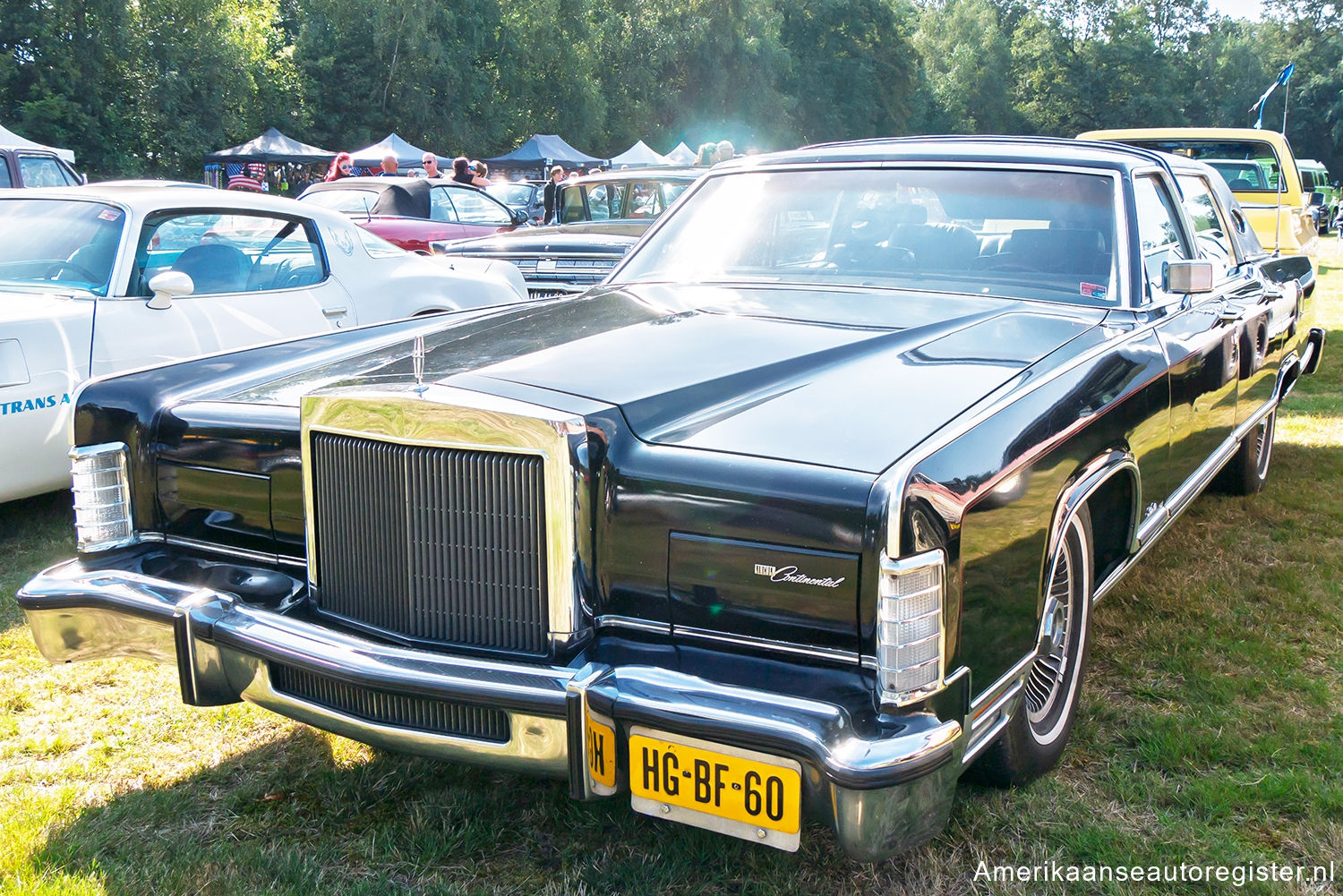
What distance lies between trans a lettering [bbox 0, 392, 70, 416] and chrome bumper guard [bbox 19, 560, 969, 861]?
196 centimetres

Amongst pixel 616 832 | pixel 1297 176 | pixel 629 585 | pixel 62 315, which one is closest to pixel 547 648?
pixel 629 585

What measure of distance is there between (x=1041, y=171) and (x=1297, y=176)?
898 cm

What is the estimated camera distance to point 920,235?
3.44 metres

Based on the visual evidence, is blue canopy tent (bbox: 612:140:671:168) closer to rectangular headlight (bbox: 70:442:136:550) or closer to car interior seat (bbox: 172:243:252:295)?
car interior seat (bbox: 172:243:252:295)

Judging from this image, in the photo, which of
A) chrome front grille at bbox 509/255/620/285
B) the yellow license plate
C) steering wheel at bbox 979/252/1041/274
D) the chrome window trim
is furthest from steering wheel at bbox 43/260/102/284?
the yellow license plate

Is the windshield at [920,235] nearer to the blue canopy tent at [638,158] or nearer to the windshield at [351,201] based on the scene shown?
the windshield at [351,201]

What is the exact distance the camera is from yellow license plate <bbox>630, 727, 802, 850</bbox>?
6.13ft

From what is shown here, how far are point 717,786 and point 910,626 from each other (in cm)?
43

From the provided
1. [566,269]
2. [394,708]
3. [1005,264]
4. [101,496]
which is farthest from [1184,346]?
[566,269]

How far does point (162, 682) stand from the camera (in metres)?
3.32

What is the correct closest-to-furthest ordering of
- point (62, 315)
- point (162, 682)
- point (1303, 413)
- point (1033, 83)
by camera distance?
point (162, 682)
point (62, 315)
point (1303, 413)
point (1033, 83)

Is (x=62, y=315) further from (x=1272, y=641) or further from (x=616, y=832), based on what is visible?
(x=1272, y=641)

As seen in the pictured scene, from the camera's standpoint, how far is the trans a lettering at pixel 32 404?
166 inches

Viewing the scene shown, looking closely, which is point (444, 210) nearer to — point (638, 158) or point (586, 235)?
point (586, 235)
